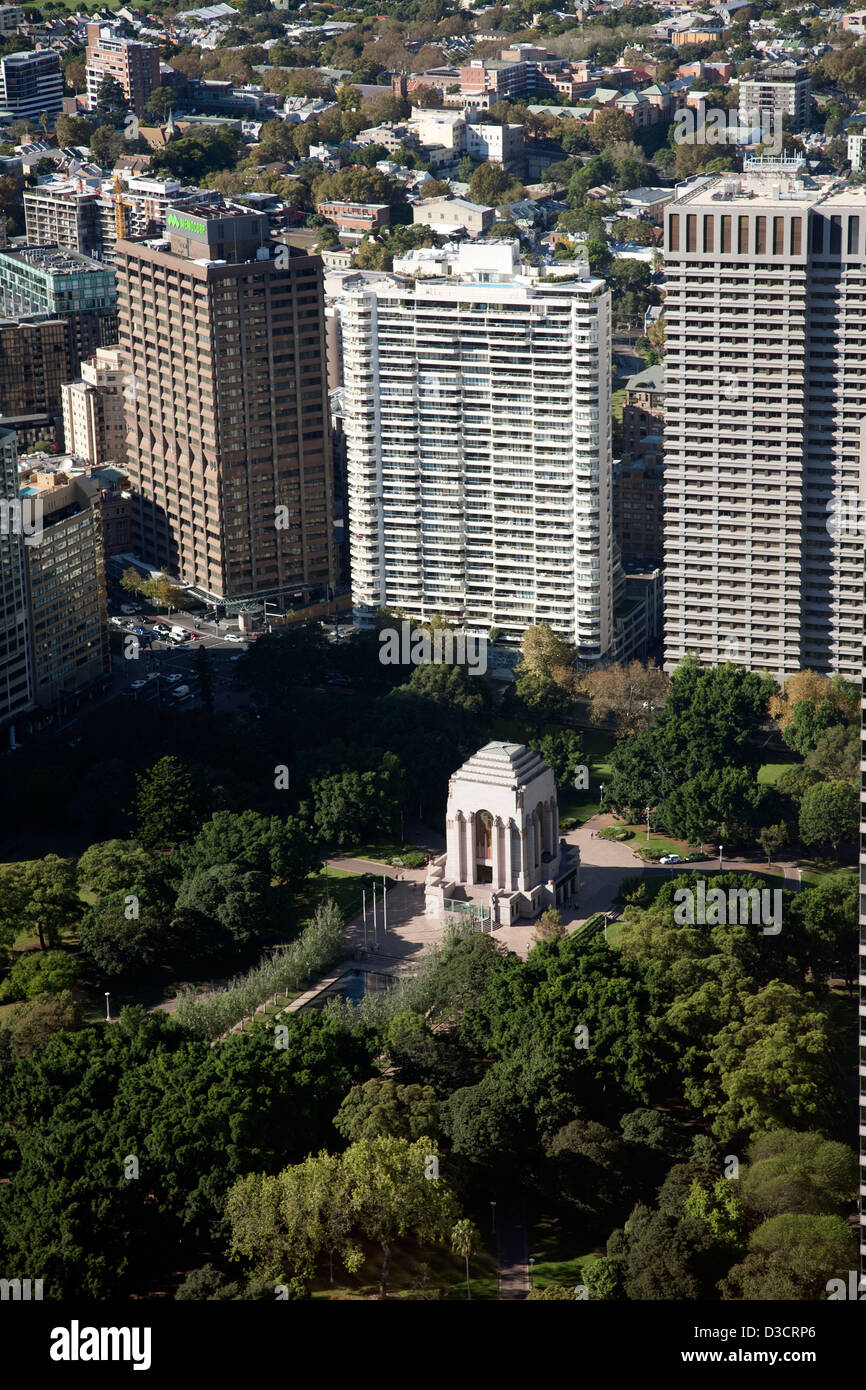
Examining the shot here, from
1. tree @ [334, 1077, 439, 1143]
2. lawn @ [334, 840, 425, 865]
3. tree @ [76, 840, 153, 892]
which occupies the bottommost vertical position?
lawn @ [334, 840, 425, 865]

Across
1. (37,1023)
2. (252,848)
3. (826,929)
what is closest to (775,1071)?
(826,929)

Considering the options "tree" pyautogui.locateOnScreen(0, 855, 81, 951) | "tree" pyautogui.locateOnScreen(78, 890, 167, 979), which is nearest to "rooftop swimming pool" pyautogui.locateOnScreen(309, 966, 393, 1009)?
"tree" pyautogui.locateOnScreen(78, 890, 167, 979)

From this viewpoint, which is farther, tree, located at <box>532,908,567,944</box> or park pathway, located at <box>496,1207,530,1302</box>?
tree, located at <box>532,908,567,944</box>

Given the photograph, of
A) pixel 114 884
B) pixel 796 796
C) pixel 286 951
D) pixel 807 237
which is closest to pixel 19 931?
pixel 114 884

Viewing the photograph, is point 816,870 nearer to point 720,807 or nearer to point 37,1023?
point 720,807

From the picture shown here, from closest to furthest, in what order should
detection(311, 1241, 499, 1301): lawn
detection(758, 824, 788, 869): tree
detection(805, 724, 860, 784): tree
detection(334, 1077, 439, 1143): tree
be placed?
detection(311, 1241, 499, 1301): lawn
detection(334, 1077, 439, 1143): tree
detection(758, 824, 788, 869): tree
detection(805, 724, 860, 784): tree

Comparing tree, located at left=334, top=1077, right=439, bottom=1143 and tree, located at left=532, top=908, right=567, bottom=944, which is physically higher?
tree, located at left=334, top=1077, right=439, bottom=1143

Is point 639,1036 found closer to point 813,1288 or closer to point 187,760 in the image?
point 813,1288

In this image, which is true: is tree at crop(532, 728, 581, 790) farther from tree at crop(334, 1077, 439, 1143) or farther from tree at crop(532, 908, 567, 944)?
tree at crop(334, 1077, 439, 1143)
